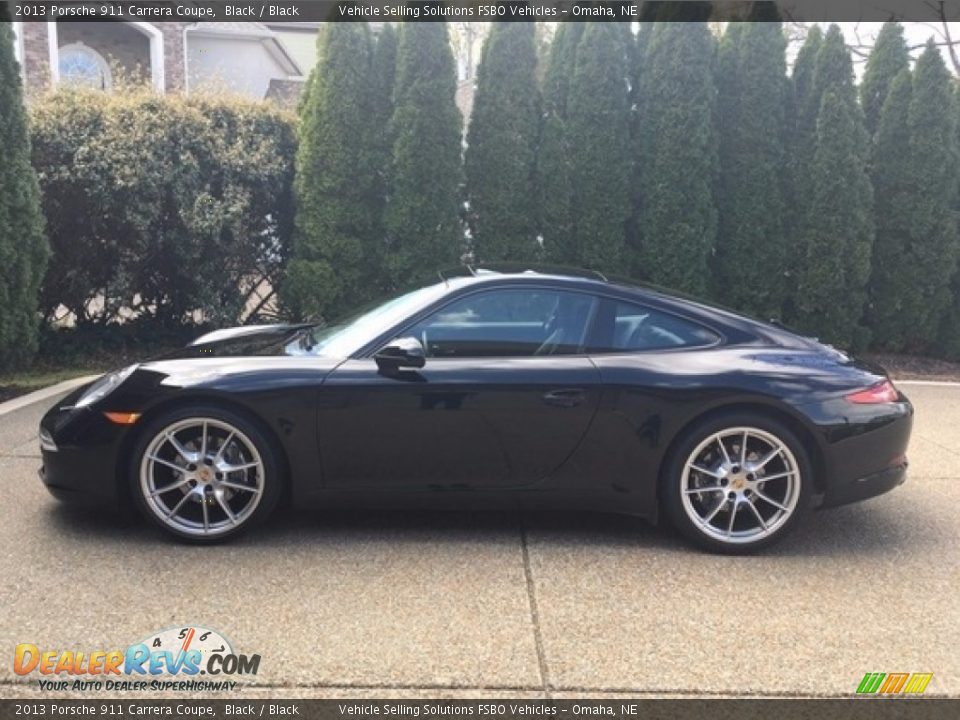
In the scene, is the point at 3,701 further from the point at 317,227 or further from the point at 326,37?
the point at 326,37

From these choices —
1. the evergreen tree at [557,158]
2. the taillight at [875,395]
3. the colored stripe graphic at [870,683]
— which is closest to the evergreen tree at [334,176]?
the evergreen tree at [557,158]

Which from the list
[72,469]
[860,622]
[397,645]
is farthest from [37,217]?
[860,622]

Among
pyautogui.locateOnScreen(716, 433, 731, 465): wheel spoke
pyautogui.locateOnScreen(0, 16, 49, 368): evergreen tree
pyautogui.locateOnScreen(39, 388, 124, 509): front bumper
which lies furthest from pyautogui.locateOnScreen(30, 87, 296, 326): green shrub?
pyautogui.locateOnScreen(716, 433, 731, 465): wheel spoke

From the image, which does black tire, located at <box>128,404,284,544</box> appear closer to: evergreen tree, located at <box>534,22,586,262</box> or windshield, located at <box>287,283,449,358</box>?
windshield, located at <box>287,283,449,358</box>

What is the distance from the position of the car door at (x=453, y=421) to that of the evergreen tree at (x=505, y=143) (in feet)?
16.1

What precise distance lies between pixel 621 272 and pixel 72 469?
6.08 m

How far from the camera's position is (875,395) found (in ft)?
12.8

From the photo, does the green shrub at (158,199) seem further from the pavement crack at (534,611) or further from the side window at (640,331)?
the pavement crack at (534,611)

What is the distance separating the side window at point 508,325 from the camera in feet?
12.8

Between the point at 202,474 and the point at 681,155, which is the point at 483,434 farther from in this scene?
the point at 681,155


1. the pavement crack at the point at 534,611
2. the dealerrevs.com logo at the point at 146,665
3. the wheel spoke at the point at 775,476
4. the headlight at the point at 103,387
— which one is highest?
the headlight at the point at 103,387

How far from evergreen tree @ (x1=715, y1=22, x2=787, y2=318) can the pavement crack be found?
5.40 m

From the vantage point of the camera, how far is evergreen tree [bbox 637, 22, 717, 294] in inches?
328

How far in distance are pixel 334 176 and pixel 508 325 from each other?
495 centimetres
